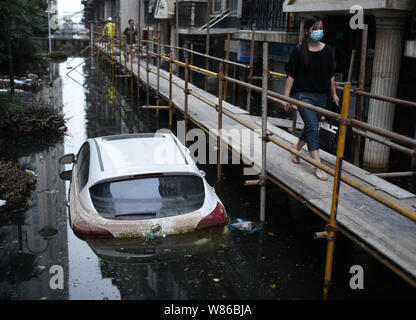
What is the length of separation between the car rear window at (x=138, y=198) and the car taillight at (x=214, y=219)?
31cm

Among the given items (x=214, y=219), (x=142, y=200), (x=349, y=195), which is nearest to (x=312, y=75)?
(x=349, y=195)

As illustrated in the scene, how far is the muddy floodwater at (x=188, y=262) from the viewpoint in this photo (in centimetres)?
518

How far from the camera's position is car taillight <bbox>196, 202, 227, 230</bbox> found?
596cm

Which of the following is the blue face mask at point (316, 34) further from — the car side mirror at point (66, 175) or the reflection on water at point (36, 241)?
the car side mirror at point (66, 175)

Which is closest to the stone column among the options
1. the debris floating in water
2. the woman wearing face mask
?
the woman wearing face mask

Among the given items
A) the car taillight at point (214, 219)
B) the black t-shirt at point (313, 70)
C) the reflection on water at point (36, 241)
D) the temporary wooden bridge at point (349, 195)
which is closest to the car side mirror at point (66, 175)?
the reflection on water at point (36, 241)

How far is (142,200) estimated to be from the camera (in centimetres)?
571

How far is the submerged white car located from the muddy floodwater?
18cm

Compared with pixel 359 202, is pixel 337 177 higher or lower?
higher

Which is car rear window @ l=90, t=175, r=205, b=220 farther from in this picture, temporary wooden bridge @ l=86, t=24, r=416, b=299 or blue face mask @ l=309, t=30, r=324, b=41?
blue face mask @ l=309, t=30, r=324, b=41

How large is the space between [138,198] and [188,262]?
0.92 m

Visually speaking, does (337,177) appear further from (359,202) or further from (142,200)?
(142,200)

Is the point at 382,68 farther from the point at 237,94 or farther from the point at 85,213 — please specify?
the point at 237,94
